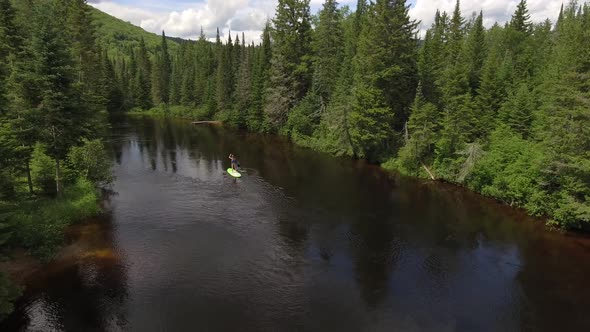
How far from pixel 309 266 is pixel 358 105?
28.5m

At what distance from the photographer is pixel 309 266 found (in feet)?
73.5

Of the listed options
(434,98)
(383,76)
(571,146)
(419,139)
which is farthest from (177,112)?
(571,146)

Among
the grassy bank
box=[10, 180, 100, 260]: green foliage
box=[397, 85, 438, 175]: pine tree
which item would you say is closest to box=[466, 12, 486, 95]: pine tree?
box=[397, 85, 438, 175]: pine tree

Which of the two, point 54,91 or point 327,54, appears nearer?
point 54,91

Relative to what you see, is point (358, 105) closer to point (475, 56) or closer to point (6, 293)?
point (475, 56)

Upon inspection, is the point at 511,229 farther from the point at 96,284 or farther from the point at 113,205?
the point at 113,205

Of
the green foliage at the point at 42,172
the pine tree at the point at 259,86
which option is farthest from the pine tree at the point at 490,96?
the green foliage at the point at 42,172

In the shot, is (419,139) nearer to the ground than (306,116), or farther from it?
nearer to the ground

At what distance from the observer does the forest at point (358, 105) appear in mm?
24469

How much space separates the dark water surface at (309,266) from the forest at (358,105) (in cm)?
287

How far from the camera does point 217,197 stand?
33.7m

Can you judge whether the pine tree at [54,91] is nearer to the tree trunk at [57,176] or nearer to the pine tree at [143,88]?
the tree trunk at [57,176]

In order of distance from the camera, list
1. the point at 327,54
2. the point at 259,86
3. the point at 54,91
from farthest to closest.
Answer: the point at 259,86 < the point at 327,54 < the point at 54,91

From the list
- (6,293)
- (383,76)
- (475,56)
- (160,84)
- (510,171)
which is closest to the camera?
(6,293)
